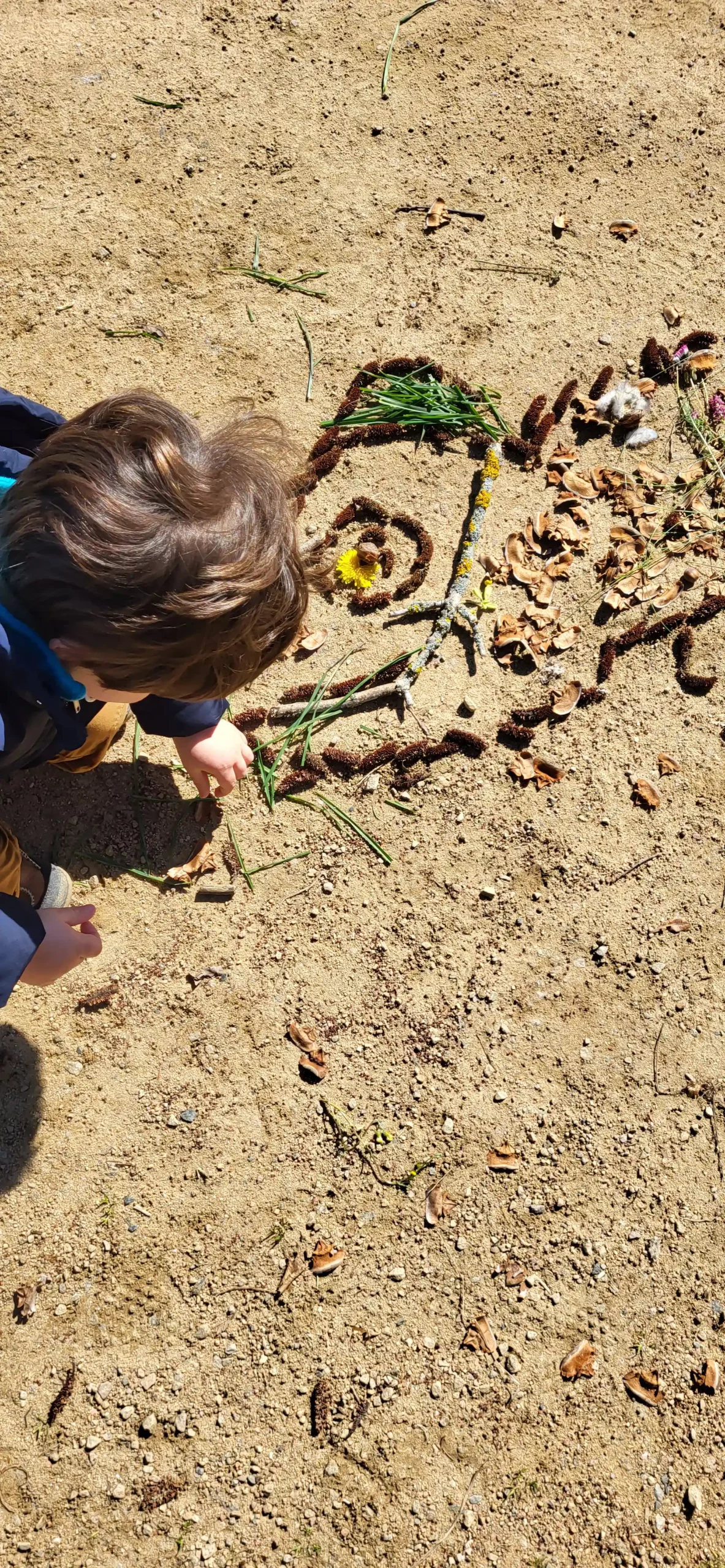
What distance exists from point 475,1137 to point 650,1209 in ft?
1.86

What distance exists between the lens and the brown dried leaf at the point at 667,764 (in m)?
3.44

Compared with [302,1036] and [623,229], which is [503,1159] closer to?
[302,1036]

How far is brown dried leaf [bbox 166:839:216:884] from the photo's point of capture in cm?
322

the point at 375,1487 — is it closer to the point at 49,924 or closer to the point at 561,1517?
the point at 561,1517

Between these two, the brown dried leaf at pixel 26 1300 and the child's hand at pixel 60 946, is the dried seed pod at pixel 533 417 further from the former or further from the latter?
the brown dried leaf at pixel 26 1300

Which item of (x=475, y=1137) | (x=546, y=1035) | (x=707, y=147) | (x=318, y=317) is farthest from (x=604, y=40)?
(x=475, y=1137)

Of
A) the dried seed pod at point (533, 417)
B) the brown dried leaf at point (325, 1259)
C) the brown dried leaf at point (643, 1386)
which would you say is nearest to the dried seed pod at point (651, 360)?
the dried seed pod at point (533, 417)

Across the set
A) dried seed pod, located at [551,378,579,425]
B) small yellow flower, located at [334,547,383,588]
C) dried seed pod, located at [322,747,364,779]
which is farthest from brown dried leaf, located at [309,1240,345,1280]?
dried seed pod, located at [551,378,579,425]

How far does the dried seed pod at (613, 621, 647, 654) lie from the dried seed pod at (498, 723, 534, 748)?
0.46m

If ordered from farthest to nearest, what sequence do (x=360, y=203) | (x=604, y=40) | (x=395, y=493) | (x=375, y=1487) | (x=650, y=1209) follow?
(x=604, y=40)
(x=360, y=203)
(x=395, y=493)
(x=650, y=1209)
(x=375, y=1487)

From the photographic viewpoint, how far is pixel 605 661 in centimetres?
350

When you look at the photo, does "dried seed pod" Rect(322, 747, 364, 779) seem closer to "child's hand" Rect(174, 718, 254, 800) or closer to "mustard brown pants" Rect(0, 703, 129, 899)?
"child's hand" Rect(174, 718, 254, 800)

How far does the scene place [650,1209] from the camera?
9.92 ft

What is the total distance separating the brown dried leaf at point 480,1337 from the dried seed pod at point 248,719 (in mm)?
1915
